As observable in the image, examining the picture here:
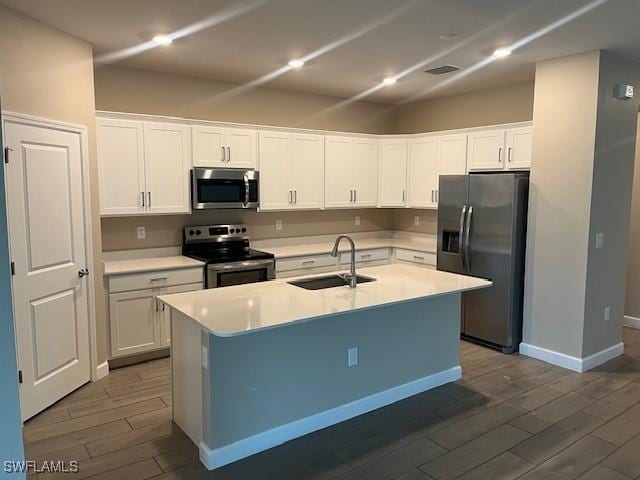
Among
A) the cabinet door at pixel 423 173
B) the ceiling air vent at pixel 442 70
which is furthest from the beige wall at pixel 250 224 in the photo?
the ceiling air vent at pixel 442 70

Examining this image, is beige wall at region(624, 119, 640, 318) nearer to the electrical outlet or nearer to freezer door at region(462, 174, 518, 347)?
freezer door at region(462, 174, 518, 347)

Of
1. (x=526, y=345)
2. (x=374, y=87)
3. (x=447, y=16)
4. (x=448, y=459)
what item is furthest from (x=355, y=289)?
(x=374, y=87)

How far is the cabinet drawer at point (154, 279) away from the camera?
414 cm

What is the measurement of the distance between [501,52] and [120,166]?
11.1ft

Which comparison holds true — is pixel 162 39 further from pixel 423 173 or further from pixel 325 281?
pixel 423 173

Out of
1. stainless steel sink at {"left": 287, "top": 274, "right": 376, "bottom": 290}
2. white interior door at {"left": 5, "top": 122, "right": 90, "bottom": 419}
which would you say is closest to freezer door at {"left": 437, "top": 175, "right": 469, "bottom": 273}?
stainless steel sink at {"left": 287, "top": 274, "right": 376, "bottom": 290}

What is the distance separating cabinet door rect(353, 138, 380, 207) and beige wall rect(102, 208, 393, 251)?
0.41 m

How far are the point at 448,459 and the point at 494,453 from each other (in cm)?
30

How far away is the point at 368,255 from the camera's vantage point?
5848mm

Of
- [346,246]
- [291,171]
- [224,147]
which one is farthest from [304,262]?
[224,147]

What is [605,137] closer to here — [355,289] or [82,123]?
[355,289]

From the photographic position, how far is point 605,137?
409 cm

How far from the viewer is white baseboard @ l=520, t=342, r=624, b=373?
13.9 feet

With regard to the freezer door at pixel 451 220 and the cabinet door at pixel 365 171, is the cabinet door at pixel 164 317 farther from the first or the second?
the freezer door at pixel 451 220
